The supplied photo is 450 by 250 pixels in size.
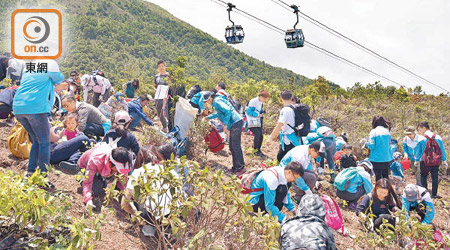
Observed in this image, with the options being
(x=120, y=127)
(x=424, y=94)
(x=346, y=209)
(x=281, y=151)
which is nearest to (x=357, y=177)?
(x=346, y=209)

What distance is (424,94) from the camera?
25781 mm

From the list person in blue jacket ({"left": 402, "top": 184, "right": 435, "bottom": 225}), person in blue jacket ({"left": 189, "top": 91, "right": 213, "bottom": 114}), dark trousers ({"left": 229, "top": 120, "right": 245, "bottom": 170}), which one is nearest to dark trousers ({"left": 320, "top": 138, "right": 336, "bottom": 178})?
dark trousers ({"left": 229, "top": 120, "right": 245, "bottom": 170})

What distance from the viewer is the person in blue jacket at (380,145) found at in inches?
237

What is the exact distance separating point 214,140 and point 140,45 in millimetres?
62375

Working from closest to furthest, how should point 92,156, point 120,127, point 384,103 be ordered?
point 92,156, point 120,127, point 384,103

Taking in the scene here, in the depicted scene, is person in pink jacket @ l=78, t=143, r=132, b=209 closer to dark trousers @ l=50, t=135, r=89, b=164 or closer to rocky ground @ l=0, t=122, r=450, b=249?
rocky ground @ l=0, t=122, r=450, b=249

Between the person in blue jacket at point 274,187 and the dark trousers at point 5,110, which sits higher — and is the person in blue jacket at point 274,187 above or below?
below

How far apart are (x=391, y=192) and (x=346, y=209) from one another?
1.16 metres

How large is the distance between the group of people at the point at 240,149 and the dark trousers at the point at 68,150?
1 cm

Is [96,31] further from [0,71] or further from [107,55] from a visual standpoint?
[0,71]

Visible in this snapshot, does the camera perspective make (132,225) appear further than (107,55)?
No

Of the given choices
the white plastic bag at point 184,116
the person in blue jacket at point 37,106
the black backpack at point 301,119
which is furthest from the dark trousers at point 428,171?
the person in blue jacket at point 37,106

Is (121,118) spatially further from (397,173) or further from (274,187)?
(397,173)

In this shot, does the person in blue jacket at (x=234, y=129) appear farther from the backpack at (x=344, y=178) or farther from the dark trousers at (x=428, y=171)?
the dark trousers at (x=428, y=171)
